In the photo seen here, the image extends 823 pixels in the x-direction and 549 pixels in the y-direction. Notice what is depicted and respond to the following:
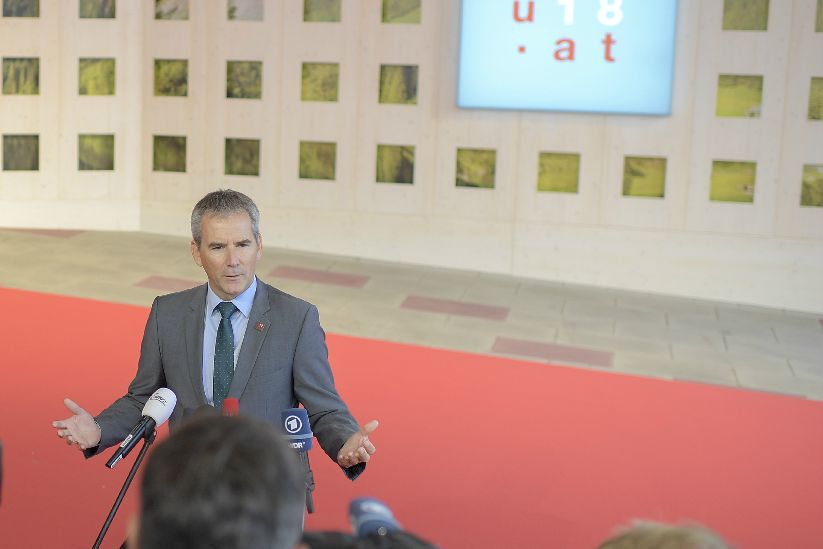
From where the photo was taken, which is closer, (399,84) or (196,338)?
(196,338)

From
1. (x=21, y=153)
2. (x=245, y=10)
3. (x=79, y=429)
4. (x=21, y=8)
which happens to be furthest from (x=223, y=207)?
(x=21, y=8)

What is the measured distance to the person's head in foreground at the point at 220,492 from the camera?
4.50ft

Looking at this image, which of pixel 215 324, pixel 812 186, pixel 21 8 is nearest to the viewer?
pixel 215 324

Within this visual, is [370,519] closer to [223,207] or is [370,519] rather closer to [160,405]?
[160,405]

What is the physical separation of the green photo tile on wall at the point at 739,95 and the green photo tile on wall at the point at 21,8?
645cm

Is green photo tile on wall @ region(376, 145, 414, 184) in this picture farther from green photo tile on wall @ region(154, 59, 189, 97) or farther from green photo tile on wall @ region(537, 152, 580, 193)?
green photo tile on wall @ region(154, 59, 189, 97)

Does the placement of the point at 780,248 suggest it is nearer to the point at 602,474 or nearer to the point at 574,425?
the point at 574,425

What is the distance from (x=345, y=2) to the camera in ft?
34.2

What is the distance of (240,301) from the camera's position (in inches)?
146

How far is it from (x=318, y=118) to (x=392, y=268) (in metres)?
1.61

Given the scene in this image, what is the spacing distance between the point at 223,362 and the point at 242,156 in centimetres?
747

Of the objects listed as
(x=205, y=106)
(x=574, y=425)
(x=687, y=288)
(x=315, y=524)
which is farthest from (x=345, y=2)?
(x=315, y=524)

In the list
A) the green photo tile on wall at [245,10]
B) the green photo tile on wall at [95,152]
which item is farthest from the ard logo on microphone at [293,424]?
the green photo tile on wall at [95,152]

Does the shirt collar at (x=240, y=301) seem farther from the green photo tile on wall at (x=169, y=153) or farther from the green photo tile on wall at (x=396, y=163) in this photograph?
the green photo tile on wall at (x=169, y=153)
